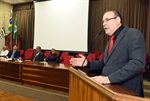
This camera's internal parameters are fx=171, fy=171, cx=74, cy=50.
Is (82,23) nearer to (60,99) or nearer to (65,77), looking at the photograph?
(65,77)

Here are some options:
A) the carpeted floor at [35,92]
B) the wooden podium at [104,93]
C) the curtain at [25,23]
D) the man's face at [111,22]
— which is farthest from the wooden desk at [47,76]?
the curtain at [25,23]

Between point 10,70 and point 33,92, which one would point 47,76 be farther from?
point 10,70

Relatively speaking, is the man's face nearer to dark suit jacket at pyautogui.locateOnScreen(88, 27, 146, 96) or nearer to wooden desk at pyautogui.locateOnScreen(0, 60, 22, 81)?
dark suit jacket at pyautogui.locateOnScreen(88, 27, 146, 96)

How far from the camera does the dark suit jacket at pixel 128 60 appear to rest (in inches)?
54.7

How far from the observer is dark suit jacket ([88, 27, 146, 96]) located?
1.39m

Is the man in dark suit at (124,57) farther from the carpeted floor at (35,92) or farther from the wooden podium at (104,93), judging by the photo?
the carpeted floor at (35,92)

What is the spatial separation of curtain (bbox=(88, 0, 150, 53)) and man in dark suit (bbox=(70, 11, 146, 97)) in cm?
479

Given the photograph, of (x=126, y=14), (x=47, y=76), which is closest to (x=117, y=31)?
(x=47, y=76)

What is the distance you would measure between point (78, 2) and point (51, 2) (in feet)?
4.92

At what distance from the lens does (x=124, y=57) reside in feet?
5.08

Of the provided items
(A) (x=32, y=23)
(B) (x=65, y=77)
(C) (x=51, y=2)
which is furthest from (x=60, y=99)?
(A) (x=32, y=23)

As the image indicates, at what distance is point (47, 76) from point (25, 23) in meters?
5.91

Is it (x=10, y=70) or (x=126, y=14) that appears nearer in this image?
(x=10, y=70)

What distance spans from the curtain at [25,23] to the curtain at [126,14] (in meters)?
3.51
